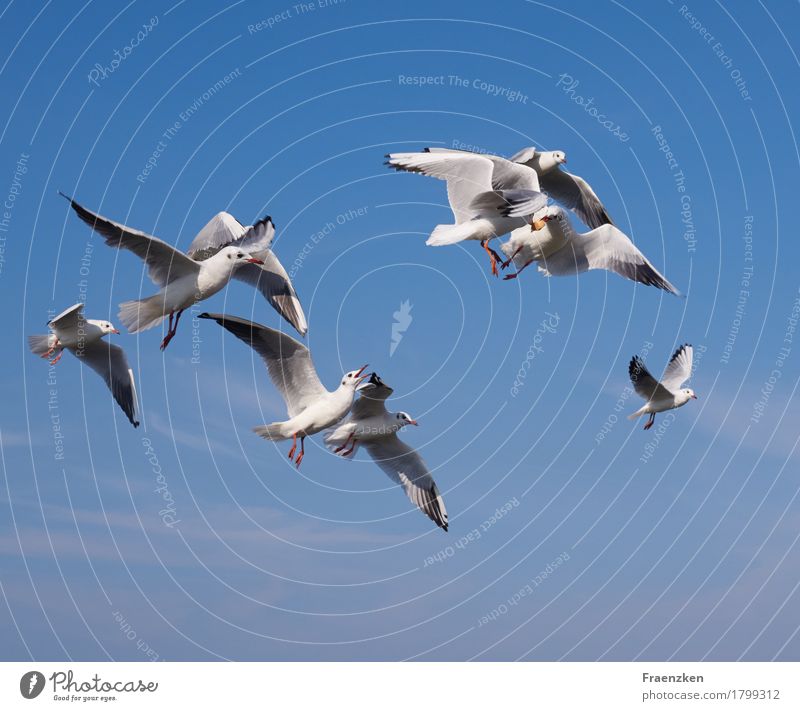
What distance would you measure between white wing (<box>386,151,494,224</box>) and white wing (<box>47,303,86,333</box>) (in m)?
5.56

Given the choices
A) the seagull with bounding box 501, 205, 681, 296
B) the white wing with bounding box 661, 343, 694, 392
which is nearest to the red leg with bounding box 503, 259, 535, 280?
the seagull with bounding box 501, 205, 681, 296

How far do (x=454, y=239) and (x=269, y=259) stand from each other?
371 centimetres

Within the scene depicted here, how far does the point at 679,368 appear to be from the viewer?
90.9ft

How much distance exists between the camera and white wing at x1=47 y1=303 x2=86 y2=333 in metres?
20.5

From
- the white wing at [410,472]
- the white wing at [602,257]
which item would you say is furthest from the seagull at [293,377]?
the white wing at [602,257]

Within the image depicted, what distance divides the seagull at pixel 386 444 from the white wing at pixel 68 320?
4470mm

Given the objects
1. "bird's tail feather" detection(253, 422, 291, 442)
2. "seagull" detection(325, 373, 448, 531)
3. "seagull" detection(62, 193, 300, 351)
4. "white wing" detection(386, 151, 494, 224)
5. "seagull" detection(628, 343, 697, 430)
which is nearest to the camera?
"seagull" detection(62, 193, 300, 351)

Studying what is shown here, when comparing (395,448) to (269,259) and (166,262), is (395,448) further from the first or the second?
(166,262)

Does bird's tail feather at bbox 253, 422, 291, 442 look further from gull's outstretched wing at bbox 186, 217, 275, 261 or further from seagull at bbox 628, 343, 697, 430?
seagull at bbox 628, 343, 697, 430

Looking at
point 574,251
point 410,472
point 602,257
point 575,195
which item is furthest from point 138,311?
point 575,195

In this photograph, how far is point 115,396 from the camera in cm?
2152

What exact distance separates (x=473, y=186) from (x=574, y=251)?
254 centimetres
